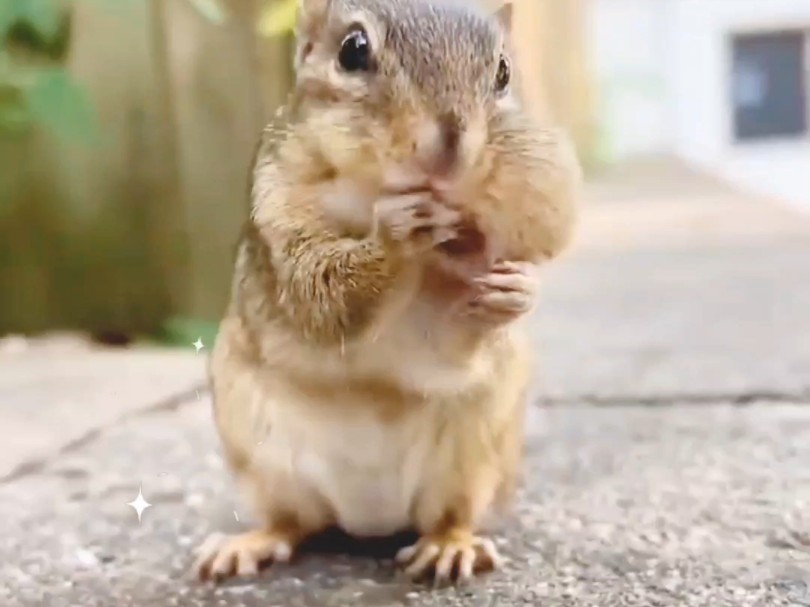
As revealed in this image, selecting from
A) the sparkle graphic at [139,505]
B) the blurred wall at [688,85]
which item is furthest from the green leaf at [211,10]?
the blurred wall at [688,85]

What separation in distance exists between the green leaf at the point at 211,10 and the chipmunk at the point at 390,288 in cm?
117

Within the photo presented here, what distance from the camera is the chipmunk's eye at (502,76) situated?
79 centimetres

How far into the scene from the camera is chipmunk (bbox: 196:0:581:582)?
0.75 metres

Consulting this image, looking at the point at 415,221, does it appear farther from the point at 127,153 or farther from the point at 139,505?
the point at 127,153

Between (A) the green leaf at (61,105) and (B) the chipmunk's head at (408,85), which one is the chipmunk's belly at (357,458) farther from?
(A) the green leaf at (61,105)

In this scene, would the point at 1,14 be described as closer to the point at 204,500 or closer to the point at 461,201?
the point at 204,500

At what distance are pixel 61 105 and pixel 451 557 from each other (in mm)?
1514

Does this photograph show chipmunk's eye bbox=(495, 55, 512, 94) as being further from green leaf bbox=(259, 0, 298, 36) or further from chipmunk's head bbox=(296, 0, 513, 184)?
green leaf bbox=(259, 0, 298, 36)

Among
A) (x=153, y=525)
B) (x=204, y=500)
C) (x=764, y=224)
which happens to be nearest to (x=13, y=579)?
(x=153, y=525)

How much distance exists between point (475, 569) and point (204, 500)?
15.4 inches

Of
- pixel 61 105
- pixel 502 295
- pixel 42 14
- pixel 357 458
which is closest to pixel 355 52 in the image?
pixel 502 295

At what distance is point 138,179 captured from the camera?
229 cm

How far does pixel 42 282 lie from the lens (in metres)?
2.38

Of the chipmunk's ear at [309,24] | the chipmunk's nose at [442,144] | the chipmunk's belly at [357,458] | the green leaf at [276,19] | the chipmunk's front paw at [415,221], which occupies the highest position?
the green leaf at [276,19]
